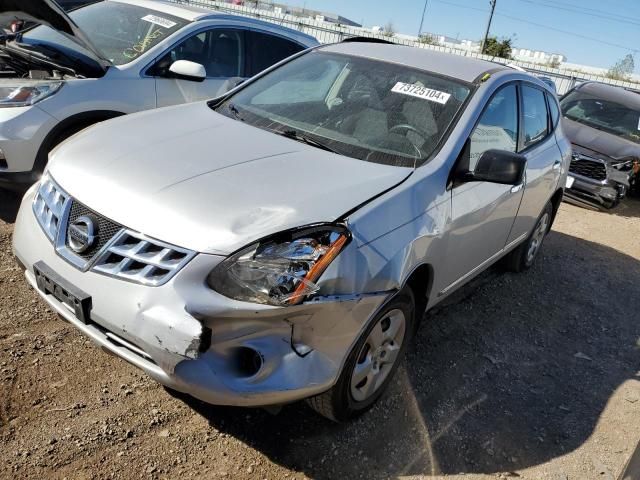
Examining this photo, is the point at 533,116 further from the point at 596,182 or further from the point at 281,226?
the point at 596,182

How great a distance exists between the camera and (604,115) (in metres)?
8.97

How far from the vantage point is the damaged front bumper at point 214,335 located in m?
1.93

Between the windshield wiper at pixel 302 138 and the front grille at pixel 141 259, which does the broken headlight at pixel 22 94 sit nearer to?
the windshield wiper at pixel 302 138

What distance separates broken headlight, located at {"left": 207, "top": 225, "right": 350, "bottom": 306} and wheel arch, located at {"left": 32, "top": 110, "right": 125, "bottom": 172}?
108 inches

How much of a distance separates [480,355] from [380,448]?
124 centimetres

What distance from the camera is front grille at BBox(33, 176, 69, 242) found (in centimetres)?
234

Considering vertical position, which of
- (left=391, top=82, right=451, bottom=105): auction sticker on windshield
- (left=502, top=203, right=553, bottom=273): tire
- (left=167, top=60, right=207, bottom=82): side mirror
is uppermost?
(left=391, top=82, right=451, bottom=105): auction sticker on windshield

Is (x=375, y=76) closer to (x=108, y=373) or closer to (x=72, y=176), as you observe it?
(x=72, y=176)

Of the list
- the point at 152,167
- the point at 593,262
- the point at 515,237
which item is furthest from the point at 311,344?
the point at 593,262

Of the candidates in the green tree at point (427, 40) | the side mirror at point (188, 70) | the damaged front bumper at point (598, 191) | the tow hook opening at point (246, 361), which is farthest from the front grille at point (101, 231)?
the green tree at point (427, 40)

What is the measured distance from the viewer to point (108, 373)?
2.77 m

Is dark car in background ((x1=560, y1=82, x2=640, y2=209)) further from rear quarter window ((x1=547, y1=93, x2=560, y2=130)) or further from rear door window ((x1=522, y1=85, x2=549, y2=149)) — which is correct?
rear door window ((x1=522, y1=85, x2=549, y2=149))

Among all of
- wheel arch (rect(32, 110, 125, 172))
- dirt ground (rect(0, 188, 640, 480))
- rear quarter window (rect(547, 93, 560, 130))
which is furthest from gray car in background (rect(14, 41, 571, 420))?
rear quarter window (rect(547, 93, 560, 130))

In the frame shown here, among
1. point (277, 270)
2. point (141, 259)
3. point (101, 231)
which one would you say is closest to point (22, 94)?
point (101, 231)
